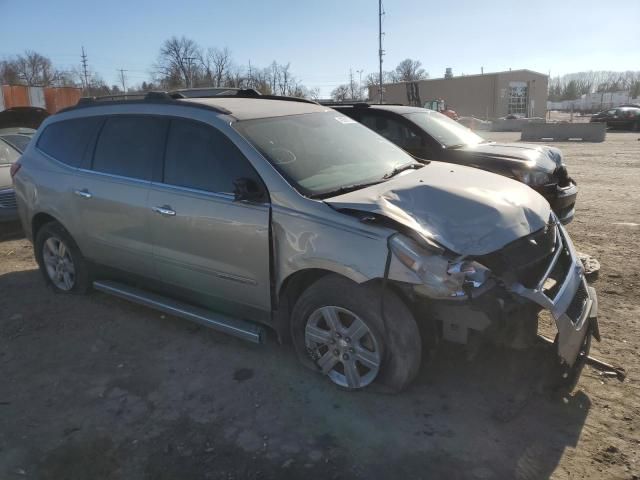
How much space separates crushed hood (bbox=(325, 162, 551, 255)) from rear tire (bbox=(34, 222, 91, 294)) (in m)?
2.97

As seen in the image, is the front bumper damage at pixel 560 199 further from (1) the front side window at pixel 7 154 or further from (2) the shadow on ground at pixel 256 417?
(1) the front side window at pixel 7 154

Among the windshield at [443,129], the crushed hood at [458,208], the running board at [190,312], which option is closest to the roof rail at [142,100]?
the crushed hood at [458,208]

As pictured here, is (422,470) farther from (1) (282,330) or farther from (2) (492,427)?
(1) (282,330)

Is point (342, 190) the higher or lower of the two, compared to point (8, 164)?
higher

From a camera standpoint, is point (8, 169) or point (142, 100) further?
point (8, 169)

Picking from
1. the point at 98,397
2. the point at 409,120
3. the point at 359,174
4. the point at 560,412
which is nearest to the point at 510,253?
the point at 560,412

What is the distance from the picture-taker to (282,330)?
355 centimetres

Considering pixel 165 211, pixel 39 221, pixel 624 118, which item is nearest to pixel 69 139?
pixel 39 221

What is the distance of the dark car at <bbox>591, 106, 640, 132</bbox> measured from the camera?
30.4 metres

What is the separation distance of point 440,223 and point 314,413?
138cm

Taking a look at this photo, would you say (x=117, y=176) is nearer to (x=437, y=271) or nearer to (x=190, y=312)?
(x=190, y=312)

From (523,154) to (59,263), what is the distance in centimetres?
555

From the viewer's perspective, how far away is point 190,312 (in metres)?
3.91

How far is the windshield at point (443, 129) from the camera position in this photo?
22.9 ft
